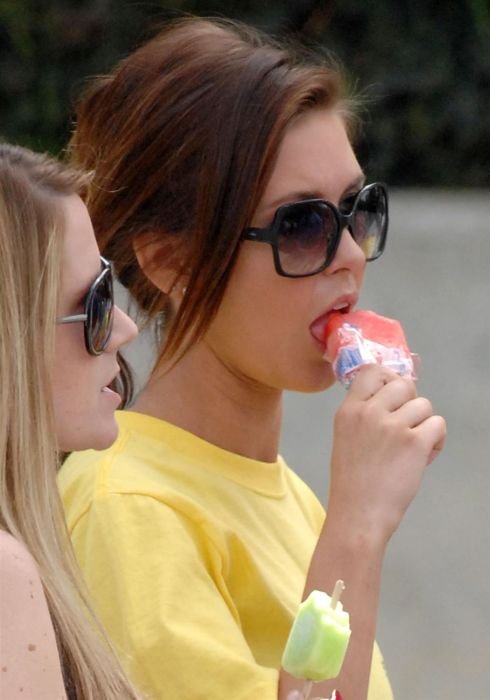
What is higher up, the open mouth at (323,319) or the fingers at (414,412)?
the open mouth at (323,319)

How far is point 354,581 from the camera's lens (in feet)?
6.53

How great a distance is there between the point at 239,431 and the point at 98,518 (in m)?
0.36

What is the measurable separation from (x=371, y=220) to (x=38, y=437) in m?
0.89

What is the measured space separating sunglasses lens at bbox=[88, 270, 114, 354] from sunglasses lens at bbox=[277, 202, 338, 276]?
421mm

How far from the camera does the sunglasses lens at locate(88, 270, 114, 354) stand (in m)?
1.77

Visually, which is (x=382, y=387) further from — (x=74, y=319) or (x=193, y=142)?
(x=74, y=319)

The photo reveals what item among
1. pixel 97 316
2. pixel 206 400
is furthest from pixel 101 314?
pixel 206 400

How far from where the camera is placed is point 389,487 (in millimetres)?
2059

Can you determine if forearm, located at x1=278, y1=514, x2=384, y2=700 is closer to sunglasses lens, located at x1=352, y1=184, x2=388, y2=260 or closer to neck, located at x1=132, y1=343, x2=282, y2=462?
neck, located at x1=132, y1=343, x2=282, y2=462

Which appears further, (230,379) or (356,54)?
(356,54)

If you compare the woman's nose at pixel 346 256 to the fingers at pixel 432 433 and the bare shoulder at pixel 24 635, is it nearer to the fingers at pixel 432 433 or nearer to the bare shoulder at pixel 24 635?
the fingers at pixel 432 433

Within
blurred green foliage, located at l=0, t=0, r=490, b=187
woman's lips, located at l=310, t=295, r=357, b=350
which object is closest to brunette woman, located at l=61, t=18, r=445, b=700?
woman's lips, located at l=310, t=295, r=357, b=350

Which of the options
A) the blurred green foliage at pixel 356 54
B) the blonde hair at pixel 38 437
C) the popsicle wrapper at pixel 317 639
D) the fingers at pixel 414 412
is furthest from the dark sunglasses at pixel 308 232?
the blurred green foliage at pixel 356 54

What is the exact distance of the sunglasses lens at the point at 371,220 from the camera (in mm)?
2297
